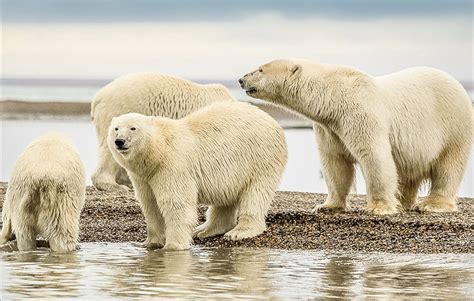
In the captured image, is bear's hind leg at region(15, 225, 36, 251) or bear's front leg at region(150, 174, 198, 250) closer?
bear's hind leg at region(15, 225, 36, 251)

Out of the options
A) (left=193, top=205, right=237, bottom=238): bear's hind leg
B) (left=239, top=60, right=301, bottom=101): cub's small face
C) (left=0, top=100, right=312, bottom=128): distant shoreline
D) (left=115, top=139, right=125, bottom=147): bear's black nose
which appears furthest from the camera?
(left=0, top=100, right=312, bottom=128): distant shoreline

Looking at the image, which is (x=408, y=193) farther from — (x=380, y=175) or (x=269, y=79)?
(x=269, y=79)

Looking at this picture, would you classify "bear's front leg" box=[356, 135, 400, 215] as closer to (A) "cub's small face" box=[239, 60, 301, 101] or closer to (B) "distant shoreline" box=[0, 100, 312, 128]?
(A) "cub's small face" box=[239, 60, 301, 101]

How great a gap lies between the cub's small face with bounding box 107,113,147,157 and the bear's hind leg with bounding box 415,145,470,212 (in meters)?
3.74

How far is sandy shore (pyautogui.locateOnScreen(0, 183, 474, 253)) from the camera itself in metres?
11.2

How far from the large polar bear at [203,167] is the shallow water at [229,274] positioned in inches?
15.2

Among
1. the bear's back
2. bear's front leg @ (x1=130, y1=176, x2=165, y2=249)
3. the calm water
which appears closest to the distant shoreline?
the calm water

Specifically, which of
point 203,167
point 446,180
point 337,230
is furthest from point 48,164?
point 446,180

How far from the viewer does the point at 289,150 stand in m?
26.2

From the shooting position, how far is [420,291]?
29.6 feet

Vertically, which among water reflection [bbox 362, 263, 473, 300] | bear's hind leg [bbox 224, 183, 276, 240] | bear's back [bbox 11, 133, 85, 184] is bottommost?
water reflection [bbox 362, 263, 473, 300]

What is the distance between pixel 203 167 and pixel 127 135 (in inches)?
35.5

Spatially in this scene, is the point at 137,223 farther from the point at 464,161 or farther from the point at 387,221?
the point at 464,161

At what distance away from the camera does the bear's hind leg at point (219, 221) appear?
1189cm
